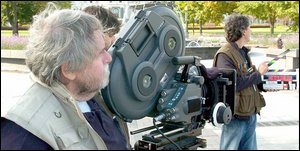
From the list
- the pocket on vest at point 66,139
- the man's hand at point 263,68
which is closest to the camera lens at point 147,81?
the pocket on vest at point 66,139

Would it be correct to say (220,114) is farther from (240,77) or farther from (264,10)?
(264,10)

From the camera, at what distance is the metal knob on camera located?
202cm

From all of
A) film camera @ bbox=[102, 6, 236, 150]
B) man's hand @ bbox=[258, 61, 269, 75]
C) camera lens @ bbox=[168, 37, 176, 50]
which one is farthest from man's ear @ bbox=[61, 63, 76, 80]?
man's hand @ bbox=[258, 61, 269, 75]

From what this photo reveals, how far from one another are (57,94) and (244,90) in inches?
87.0

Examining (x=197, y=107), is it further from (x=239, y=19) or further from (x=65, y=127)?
(x=239, y=19)

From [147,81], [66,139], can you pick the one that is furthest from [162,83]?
[66,139]

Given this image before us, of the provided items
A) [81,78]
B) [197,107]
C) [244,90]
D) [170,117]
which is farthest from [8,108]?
[244,90]

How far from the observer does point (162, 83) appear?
1.92 meters

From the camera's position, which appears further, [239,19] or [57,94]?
[239,19]

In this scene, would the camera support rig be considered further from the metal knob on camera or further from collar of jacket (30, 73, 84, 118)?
collar of jacket (30, 73, 84, 118)

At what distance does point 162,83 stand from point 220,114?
308mm

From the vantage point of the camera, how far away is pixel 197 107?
1.97 m

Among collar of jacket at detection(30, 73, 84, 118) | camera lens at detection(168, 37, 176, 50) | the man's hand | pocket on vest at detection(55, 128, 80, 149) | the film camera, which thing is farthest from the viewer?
the man's hand

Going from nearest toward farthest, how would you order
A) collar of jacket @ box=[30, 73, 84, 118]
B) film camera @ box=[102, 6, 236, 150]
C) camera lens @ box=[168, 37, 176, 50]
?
collar of jacket @ box=[30, 73, 84, 118] → film camera @ box=[102, 6, 236, 150] → camera lens @ box=[168, 37, 176, 50]
